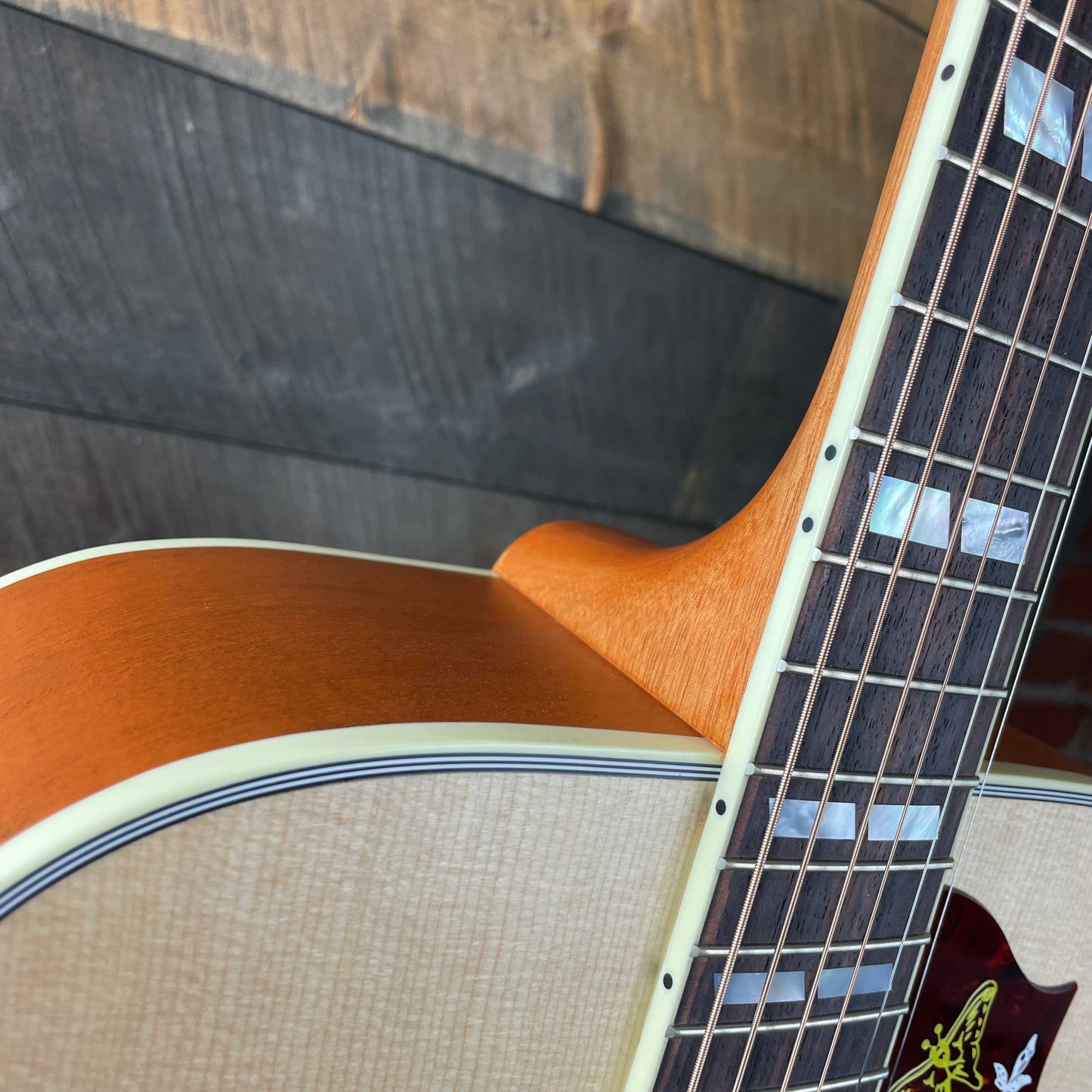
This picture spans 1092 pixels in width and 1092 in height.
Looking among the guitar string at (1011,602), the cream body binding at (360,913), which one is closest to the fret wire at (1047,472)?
the guitar string at (1011,602)

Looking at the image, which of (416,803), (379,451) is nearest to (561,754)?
(416,803)

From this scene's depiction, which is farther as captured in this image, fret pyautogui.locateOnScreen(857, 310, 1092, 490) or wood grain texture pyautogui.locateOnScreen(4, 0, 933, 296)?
wood grain texture pyautogui.locateOnScreen(4, 0, 933, 296)

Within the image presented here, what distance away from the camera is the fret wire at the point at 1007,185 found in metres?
0.39

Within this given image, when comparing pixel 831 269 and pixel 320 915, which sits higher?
pixel 831 269

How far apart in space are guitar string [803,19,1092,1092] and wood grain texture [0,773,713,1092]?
0.39 feet

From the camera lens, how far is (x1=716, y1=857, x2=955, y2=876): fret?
45 centimetres

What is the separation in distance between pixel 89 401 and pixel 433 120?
14.0 inches

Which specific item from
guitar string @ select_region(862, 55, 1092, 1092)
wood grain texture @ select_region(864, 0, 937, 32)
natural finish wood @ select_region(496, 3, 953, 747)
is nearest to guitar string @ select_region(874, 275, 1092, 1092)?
guitar string @ select_region(862, 55, 1092, 1092)

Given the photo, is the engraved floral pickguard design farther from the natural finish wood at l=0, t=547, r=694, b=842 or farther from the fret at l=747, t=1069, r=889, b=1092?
the natural finish wood at l=0, t=547, r=694, b=842

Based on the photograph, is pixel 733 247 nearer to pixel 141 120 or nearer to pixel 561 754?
pixel 141 120

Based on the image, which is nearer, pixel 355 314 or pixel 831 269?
pixel 355 314

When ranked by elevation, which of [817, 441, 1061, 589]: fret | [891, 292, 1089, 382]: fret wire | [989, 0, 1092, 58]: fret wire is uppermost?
[989, 0, 1092, 58]: fret wire

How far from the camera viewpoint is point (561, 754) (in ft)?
1.38

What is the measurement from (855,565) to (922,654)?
0.07 m
